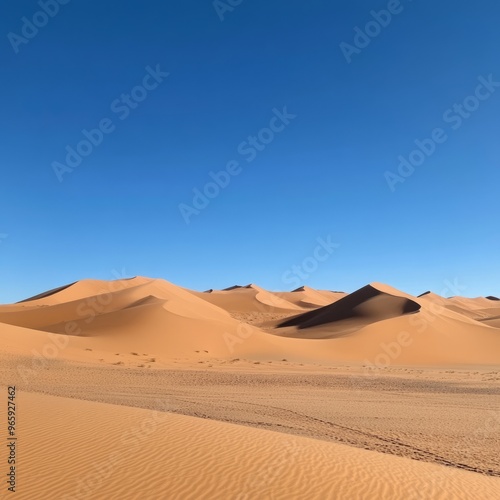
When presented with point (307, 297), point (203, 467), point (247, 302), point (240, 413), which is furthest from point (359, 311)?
point (307, 297)

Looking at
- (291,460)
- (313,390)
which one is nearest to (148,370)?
(313,390)

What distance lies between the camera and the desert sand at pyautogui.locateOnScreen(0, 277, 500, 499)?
6.59 metres

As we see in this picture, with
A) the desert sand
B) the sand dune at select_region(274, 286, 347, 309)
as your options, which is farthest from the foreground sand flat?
the sand dune at select_region(274, 286, 347, 309)

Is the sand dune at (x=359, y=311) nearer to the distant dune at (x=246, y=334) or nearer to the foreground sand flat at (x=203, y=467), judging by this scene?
the distant dune at (x=246, y=334)

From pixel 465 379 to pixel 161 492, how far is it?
2432cm

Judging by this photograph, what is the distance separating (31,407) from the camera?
10.7 m

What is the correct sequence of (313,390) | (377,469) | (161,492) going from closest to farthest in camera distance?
(161,492) < (377,469) < (313,390)

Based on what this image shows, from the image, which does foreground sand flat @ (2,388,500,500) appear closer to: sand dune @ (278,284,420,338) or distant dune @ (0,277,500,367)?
distant dune @ (0,277,500,367)

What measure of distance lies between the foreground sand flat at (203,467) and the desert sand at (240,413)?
1.2 inches

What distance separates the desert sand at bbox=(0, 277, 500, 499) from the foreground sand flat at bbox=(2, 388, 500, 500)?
0.10 feet

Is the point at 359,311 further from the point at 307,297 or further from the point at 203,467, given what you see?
the point at 307,297

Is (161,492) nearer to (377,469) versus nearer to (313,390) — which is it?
(377,469)

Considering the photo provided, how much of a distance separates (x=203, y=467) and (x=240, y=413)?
7543mm

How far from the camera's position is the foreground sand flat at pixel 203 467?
20.0 ft
